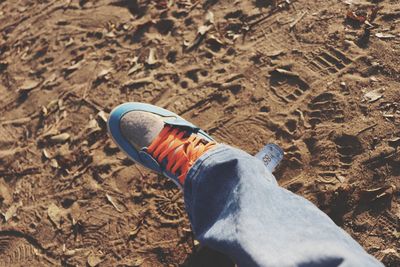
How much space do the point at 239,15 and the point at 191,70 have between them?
0.51 meters

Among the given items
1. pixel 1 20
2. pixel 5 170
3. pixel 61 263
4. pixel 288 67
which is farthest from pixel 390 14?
pixel 1 20

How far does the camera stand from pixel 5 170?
2.98 metres

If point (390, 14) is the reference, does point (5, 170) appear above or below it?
below

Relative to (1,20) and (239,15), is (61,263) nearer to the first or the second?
(239,15)

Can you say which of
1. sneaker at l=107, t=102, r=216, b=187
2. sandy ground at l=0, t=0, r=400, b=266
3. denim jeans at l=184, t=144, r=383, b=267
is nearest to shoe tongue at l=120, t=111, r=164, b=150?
sneaker at l=107, t=102, r=216, b=187

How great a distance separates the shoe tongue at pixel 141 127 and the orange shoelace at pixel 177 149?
0.19ft

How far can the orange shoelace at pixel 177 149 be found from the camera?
7.66 feet

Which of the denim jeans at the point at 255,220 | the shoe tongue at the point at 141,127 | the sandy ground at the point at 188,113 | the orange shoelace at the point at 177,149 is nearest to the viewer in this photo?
the denim jeans at the point at 255,220

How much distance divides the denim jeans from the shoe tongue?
1.79 feet

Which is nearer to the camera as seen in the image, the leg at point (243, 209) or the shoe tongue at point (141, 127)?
the leg at point (243, 209)

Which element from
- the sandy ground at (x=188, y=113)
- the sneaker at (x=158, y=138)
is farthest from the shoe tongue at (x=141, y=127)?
the sandy ground at (x=188, y=113)

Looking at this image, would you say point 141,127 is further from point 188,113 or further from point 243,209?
point 243,209

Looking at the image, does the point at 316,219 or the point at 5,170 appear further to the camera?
the point at 5,170

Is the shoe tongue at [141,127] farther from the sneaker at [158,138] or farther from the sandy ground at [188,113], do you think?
the sandy ground at [188,113]
